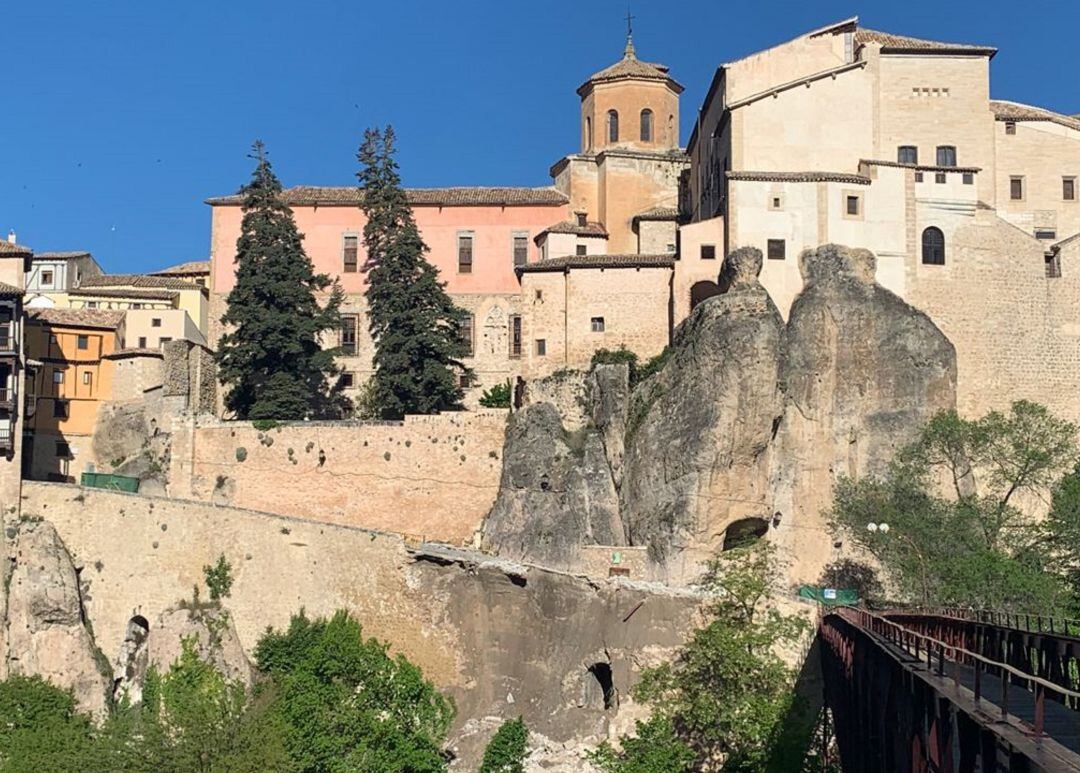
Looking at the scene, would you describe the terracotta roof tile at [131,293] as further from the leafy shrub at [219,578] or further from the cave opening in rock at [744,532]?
the cave opening in rock at [744,532]

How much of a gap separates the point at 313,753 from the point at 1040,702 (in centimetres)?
3191

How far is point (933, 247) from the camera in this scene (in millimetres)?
52531

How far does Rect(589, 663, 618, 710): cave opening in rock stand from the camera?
138ft

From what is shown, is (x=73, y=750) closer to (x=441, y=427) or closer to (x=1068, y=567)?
Result: (x=441, y=427)

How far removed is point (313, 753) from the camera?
134ft

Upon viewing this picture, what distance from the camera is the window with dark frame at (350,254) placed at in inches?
2507

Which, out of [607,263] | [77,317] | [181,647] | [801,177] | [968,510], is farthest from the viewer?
[77,317]

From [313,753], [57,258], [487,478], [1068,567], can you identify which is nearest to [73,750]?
[313,753]

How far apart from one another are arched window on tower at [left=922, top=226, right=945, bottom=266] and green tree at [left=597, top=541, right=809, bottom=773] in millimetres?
16855

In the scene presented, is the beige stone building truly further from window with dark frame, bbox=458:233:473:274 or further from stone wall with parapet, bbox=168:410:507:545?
window with dark frame, bbox=458:233:473:274

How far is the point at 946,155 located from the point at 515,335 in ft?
57.6

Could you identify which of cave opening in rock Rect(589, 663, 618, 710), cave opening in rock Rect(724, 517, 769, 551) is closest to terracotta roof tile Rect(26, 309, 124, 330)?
cave opening in rock Rect(724, 517, 769, 551)

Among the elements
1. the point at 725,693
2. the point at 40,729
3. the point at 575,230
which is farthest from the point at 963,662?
the point at 575,230

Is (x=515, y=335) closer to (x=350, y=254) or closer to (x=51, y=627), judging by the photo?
(x=350, y=254)
